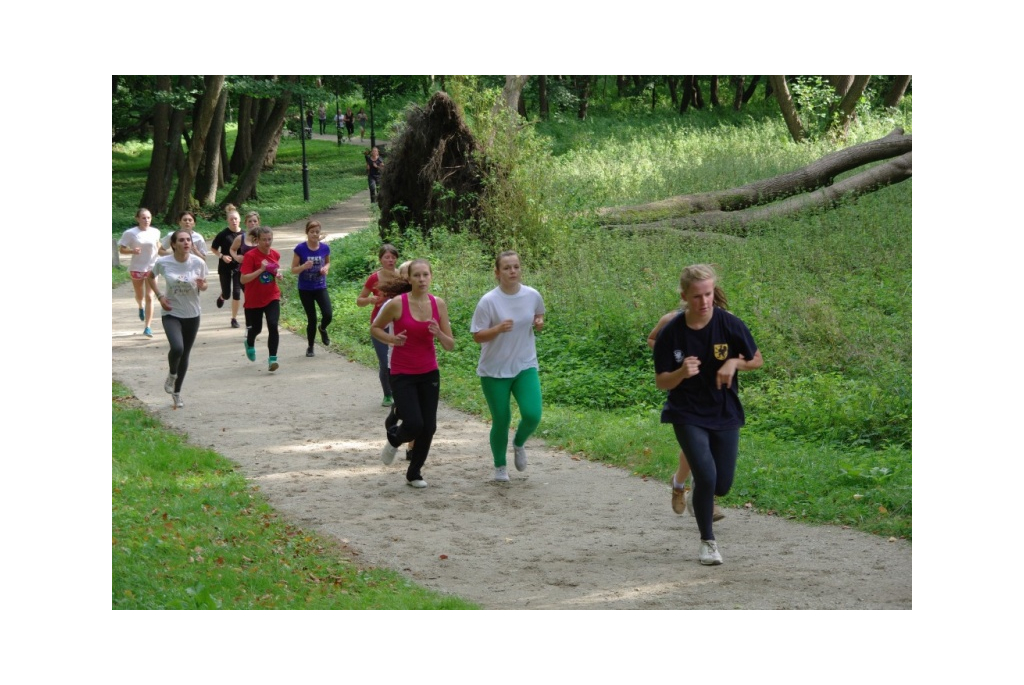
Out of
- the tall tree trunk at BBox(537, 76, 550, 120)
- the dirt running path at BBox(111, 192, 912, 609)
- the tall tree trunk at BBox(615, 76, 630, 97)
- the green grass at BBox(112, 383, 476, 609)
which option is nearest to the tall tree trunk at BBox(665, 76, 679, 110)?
the tall tree trunk at BBox(615, 76, 630, 97)

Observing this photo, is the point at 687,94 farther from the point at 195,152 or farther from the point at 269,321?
the point at 269,321

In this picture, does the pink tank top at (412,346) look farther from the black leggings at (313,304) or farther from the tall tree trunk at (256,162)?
the tall tree trunk at (256,162)

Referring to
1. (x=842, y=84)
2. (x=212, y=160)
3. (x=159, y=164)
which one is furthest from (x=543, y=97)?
(x=159, y=164)

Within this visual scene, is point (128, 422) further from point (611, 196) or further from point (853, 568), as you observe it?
point (611, 196)

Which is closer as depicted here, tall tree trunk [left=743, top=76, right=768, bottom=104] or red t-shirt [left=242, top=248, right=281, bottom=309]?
red t-shirt [left=242, top=248, right=281, bottom=309]

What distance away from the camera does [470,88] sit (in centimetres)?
2028

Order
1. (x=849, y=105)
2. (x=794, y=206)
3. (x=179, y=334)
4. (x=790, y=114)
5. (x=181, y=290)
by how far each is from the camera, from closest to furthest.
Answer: (x=181, y=290) < (x=179, y=334) < (x=794, y=206) < (x=849, y=105) < (x=790, y=114)

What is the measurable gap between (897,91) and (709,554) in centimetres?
2734

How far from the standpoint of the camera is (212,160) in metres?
32.3

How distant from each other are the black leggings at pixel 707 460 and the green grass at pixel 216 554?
1.73 meters

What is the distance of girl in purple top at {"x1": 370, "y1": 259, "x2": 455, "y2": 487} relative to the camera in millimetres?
9211

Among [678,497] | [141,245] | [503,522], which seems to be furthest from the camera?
[141,245]

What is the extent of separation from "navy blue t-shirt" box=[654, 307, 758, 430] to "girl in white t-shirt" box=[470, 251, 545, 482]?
84.7 inches

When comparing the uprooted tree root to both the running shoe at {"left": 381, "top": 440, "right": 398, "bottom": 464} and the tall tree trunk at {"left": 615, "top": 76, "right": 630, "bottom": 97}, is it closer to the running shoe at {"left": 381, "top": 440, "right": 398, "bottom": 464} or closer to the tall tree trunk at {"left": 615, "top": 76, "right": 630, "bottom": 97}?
the running shoe at {"left": 381, "top": 440, "right": 398, "bottom": 464}
